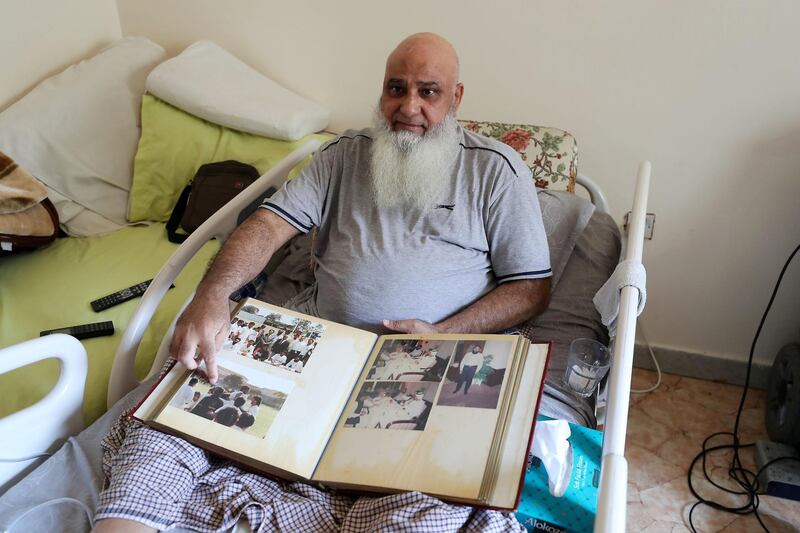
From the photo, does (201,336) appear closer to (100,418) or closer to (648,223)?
(100,418)

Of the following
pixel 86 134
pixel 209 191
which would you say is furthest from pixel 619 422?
pixel 86 134

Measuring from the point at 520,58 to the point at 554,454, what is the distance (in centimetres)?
125

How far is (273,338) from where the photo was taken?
1102mm

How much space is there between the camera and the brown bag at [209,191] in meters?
1.91

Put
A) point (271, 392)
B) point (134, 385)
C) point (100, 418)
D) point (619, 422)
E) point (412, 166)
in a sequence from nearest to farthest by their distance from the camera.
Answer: point (619, 422) < point (271, 392) < point (100, 418) < point (134, 385) < point (412, 166)

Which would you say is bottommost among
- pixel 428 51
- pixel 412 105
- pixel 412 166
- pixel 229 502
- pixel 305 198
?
pixel 229 502

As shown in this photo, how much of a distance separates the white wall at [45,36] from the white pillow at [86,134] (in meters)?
0.09

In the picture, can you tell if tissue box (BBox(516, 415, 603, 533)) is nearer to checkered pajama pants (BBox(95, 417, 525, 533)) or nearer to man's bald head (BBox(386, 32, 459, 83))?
checkered pajama pants (BBox(95, 417, 525, 533))

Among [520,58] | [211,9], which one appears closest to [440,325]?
[520,58]

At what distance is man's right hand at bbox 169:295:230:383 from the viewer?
3.43ft

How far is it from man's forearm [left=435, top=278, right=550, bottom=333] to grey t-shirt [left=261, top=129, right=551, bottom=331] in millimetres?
27

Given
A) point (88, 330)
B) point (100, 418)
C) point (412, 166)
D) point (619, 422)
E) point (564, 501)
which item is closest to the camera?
point (619, 422)

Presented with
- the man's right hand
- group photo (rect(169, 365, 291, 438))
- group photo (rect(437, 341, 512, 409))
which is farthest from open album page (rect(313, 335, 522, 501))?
the man's right hand

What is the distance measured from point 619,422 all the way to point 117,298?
1.35 meters
